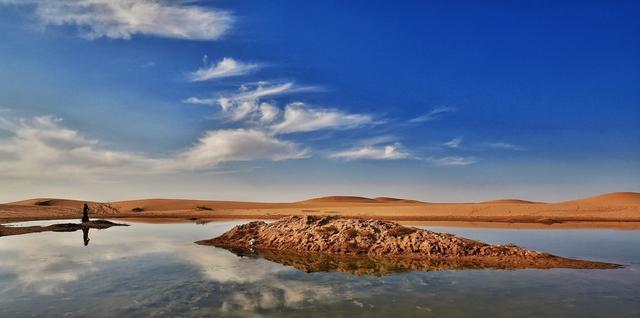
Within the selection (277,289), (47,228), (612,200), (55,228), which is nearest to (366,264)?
(277,289)

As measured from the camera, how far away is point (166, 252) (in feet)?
65.3

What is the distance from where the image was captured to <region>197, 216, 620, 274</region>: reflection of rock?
53.7 feet

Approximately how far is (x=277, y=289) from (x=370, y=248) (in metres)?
8.49

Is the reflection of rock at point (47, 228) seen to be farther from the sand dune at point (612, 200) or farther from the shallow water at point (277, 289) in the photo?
→ the sand dune at point (612, 200)

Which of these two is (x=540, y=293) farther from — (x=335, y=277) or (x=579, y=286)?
(x=335, y=277)

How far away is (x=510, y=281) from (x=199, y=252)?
1323cm

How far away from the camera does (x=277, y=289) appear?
12.3 metres

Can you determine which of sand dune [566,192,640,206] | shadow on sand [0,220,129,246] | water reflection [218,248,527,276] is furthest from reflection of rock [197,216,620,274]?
sand dune [566,192,640,206]

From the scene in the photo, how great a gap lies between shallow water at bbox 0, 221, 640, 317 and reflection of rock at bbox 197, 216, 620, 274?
1391 mm

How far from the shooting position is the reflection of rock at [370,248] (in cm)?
1636

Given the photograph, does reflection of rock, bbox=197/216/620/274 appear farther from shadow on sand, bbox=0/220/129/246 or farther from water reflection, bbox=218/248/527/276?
shadow on sand, bbox=0/220/129/246

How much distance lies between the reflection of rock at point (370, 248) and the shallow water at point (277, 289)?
4.56 ft

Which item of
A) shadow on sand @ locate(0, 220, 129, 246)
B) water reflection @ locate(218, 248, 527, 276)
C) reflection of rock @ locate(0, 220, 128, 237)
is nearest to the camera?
water reflection @ locate(218, 248, 527, 276)

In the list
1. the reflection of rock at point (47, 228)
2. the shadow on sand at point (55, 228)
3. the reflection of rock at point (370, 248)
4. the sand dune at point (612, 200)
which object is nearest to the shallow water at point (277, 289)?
the reflection of rock at point (370, 248)
